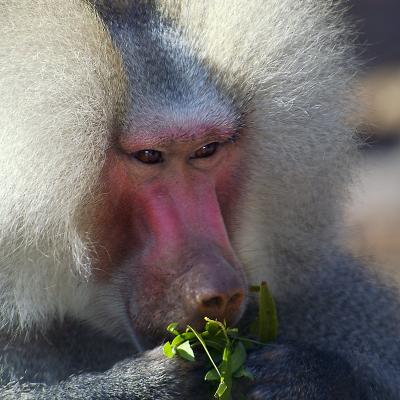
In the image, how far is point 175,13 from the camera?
2.96 metres

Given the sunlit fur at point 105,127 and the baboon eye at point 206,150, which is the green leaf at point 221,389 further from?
the baboon eye at point 206,150

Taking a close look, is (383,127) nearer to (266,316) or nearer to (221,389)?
(266,316)

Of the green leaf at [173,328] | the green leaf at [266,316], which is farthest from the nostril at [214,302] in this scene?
the green leaf at [266,316]

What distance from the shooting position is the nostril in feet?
8.36

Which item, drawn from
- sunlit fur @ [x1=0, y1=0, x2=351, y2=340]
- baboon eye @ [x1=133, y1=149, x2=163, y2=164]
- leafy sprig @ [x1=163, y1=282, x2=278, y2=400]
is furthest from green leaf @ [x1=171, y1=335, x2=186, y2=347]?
baboon eye @ [x1=133, y1=149, x2=163, y2=164]

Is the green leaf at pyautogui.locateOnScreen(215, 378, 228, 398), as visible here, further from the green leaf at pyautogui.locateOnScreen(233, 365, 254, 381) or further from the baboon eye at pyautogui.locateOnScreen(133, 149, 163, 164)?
the baboon eye at pyautogui.locateOnScreen(133, 149, 163, 164)

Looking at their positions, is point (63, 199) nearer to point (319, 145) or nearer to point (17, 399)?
point (17, 399)

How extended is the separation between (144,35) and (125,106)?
0.99 ft

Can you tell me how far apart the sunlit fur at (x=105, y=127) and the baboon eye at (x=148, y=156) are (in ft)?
0.37

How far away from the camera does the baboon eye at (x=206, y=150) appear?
287 centimetres

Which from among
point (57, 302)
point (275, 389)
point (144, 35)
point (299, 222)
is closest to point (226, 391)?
point (275, 389)

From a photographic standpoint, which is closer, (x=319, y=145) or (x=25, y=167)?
(x=25, y=167)

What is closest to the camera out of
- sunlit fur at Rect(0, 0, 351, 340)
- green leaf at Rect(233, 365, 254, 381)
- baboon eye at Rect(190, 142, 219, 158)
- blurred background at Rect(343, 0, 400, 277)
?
sunlit fur at Rect(0, 0, 351, 340)

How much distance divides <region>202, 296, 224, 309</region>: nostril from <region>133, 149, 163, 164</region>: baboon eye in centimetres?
49
